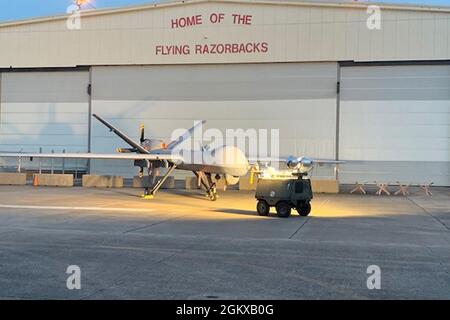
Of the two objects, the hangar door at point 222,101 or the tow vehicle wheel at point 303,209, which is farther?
the hangar door at point 222,101

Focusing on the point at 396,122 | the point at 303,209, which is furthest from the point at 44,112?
the point at 303,209

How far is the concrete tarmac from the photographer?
269 inches

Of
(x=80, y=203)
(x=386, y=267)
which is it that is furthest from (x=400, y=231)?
(x=80, y=203)

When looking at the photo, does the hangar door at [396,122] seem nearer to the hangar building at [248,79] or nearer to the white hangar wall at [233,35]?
the hangar building at [248,79]

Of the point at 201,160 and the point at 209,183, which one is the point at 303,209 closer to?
the point at 201,160

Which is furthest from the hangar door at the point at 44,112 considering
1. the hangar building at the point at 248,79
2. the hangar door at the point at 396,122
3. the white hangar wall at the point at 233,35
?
the hangar door at the point at 396,122

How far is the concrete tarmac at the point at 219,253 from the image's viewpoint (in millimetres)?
6840

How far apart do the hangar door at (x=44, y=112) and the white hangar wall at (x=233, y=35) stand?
115 cm

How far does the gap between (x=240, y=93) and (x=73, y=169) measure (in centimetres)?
1336

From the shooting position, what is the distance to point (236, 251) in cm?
988

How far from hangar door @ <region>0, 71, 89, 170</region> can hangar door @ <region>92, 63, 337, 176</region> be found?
4.26 feet

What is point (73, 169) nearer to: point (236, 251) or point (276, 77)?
point (276, 77)

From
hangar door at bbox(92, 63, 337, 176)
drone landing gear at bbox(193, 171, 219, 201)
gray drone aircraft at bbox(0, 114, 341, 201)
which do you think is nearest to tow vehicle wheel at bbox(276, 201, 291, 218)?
gray drone aircraft at bbox(0, 114, 341, 201)

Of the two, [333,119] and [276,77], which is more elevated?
[276,77]
